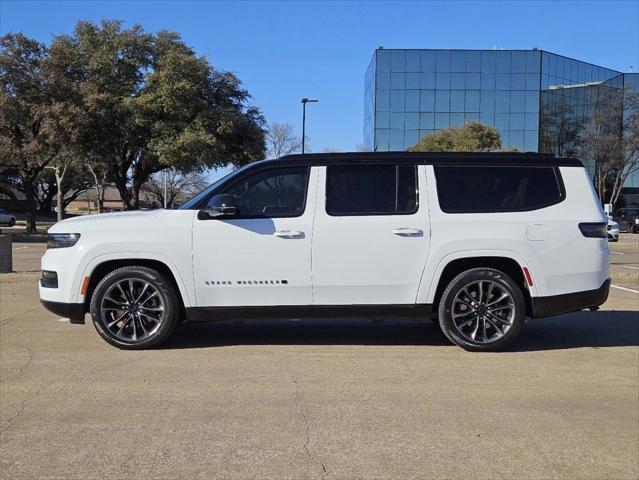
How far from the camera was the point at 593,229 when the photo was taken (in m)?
6.07

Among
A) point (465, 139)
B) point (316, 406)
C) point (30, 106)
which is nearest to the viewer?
point (316, 406)

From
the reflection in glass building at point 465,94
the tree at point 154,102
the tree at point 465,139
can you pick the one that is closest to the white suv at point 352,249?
the tree at point 154,102

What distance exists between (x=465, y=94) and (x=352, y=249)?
56.7 metres

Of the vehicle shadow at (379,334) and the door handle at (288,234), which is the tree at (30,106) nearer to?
the vehicle shadow at (379,334)

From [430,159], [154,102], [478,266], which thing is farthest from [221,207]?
[154,102]

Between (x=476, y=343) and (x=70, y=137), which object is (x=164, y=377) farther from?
(x=70, y=137)

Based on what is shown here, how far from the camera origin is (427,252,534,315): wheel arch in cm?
605

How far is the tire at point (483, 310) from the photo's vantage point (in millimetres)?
6043

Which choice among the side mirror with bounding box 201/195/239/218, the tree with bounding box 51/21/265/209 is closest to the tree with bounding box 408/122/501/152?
the tree with bounding box 51/21/265/209

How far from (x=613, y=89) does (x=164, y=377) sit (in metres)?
63.5

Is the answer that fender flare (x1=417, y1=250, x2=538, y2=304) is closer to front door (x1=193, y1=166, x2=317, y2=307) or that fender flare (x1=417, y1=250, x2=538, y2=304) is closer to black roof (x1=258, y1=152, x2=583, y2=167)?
black roof (x1=258, y1=152, x2=583, y2=167)

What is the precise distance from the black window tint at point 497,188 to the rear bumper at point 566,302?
94cm

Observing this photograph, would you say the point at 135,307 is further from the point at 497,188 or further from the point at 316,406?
the point at 497,188

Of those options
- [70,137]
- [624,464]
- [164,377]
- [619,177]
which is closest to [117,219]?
[164,377]
